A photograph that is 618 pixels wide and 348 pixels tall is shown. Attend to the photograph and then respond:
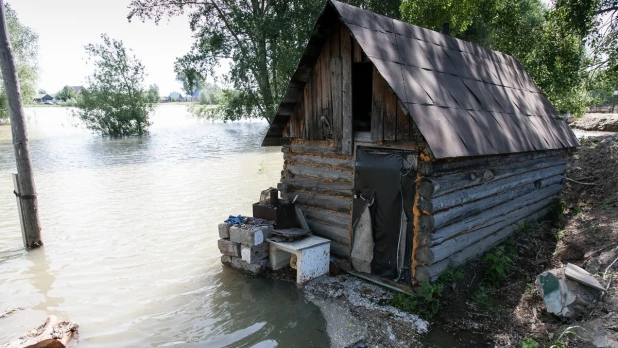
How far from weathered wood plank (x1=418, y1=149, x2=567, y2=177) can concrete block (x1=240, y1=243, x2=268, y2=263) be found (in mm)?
3405

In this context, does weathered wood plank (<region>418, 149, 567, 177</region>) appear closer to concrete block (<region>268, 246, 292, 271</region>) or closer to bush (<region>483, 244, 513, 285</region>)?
bush (<region>483, 244, 513, 285</region>)

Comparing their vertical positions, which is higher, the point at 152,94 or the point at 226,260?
the point at 152,94

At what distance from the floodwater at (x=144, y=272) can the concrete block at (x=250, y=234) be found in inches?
29.9

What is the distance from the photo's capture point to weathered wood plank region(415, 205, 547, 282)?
581cm

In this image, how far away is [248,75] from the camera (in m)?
24.3

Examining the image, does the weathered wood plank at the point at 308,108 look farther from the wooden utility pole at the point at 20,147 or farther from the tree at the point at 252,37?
the tree at the point at 252,37

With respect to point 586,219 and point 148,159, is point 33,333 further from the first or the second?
point 148,159

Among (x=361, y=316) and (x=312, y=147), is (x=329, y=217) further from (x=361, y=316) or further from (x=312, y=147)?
(x=361, y=316)

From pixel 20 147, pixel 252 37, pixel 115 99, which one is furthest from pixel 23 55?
pixel 20 147

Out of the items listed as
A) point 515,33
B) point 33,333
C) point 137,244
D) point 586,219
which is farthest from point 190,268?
point 515,33

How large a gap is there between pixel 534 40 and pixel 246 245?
45.6 ft

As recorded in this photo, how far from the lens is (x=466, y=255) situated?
6.59m

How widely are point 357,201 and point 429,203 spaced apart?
1.47m

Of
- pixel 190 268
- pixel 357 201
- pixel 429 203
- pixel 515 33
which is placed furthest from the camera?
pixel 515 33
